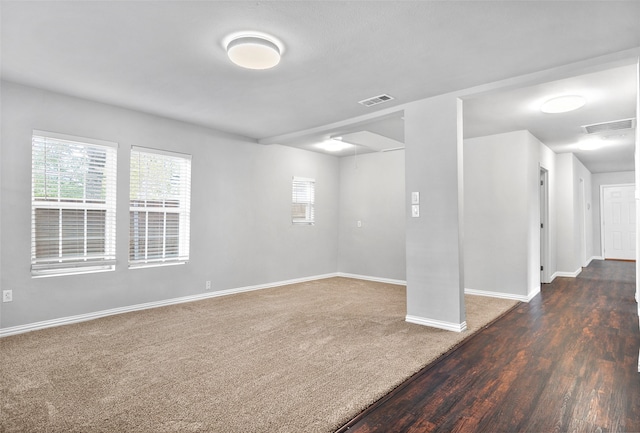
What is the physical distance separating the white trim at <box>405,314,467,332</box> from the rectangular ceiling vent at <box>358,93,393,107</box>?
250cm

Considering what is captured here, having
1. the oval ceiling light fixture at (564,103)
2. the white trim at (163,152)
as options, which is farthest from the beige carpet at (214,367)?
the oval ceiling light fixture at (564,103)

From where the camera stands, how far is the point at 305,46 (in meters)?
2.75

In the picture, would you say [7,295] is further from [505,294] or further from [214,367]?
[505,294]

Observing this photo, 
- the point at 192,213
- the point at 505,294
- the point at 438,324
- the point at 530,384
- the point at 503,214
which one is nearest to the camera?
the point at 530,384

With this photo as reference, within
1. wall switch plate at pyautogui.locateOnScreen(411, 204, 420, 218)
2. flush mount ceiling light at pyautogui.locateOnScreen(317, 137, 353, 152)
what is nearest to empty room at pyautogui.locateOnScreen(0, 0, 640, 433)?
wall switch plate at pyautogui.locateOnScreen(411, 204, 420, 218)

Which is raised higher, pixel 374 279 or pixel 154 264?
pixel 154 264

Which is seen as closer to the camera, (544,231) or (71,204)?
(71,204)

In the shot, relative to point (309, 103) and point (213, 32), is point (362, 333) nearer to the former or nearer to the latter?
point (309, 103)

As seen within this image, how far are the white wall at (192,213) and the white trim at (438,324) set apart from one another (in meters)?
2.96

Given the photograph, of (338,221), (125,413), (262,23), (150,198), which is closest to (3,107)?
(150,198)

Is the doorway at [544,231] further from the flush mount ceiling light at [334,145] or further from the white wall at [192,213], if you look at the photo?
the white wall at [192,213]

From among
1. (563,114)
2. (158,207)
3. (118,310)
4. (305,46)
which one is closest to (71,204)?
(158,207)

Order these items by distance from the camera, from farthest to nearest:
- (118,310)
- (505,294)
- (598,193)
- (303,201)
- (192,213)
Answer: (598,193) < (303,201) < (505,294) < (192,213) < (118,310)

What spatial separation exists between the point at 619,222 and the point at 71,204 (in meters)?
12.9
